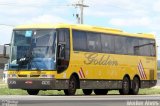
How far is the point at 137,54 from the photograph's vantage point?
29.9 meters

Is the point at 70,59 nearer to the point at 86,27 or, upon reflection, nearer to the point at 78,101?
the point at 86,27

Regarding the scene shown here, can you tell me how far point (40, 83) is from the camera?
23.3m

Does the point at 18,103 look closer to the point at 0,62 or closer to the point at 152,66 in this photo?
the point at 152,66

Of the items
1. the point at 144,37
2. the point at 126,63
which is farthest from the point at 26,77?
the point at 144,37

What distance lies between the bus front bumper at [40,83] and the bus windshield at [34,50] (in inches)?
21.3

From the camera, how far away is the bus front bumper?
A: 76.2 ft

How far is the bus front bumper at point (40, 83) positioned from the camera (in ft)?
76.2

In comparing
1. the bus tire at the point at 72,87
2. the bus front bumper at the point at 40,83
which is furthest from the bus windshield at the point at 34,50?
the bus tire at the point at 72,87

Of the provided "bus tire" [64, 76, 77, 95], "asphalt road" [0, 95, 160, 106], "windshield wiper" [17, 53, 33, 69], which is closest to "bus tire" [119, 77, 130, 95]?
"bus tire" [64, 76, 77, 95]

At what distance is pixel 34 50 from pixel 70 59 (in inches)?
65.1

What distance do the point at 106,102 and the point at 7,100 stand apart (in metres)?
0.95

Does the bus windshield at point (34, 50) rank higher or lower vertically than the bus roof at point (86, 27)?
lower

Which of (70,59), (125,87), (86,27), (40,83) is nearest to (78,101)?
(40,83)

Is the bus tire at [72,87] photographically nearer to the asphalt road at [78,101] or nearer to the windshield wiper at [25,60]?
the windshield wiper at [25,60]
